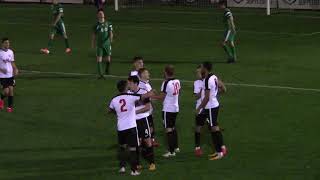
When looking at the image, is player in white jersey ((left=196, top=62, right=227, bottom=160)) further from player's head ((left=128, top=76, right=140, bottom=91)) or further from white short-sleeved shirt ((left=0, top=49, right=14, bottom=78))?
white short-sleeved shirt ((left=0, top=49, right=14, bottom=78))

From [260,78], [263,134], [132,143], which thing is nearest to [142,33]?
[260,78]

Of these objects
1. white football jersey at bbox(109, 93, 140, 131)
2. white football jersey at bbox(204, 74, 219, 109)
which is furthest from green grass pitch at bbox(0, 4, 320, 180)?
white football jersey at bbox(204, 74, 219, 109)

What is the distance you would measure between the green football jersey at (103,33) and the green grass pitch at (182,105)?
4.76 ft

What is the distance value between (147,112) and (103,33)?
39.4 feet

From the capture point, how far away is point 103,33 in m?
27.4

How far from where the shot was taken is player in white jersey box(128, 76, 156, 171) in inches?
592

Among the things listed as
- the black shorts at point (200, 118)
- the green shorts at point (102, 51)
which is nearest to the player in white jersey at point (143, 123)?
the black shorts at point (200, 118)

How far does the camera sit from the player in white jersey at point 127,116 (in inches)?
582

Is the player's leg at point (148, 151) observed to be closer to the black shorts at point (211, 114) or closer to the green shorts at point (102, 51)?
the black shorts at point (211, 114)

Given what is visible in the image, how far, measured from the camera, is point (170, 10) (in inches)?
2307

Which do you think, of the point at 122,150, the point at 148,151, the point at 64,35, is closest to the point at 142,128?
the point at 148,151

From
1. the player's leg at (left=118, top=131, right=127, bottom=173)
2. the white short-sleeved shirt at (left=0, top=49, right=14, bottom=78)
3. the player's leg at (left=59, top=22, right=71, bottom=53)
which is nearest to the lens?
the player's leg at (left=118, top=131, right=127, bottom=173)

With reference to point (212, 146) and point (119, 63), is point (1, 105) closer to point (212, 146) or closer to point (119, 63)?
point (212, 146)

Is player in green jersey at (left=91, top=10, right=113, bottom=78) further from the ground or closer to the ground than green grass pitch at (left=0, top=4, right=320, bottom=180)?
further from the ground
